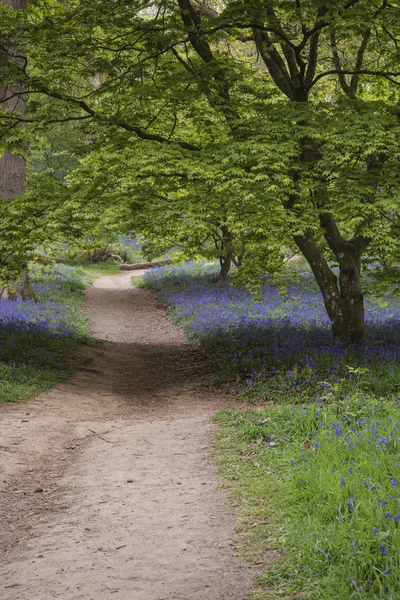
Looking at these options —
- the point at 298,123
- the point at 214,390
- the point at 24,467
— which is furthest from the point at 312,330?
the point at 24,467

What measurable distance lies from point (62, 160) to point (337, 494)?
3389 cm

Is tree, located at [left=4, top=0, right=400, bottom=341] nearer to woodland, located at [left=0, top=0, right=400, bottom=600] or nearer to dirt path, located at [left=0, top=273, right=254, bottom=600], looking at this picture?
woodland, located at [left=0, top=0, right=400, bottom=600]

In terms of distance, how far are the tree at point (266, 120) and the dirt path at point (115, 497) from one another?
335 centimetres

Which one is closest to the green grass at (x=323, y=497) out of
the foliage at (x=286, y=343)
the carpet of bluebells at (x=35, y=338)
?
the foliage at (x=286, y=343)

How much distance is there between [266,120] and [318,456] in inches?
246

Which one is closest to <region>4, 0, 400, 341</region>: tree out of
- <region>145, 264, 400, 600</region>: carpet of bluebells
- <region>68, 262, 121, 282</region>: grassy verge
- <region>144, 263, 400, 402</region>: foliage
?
<region>144, 263, 400, 402</region>: foliage

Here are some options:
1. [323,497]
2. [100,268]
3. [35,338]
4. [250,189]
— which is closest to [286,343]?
[250,189]

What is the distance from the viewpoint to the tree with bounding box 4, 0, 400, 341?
30.6 feet

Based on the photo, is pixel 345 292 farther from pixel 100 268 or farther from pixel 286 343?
pixel 100 268

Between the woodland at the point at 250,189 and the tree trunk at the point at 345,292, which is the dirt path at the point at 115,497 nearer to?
the woodland at the point at 250,189

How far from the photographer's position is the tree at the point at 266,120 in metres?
9.32

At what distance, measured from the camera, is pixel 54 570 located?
4.33 m

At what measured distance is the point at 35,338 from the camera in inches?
524

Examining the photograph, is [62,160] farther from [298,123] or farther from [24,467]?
[24,467]
